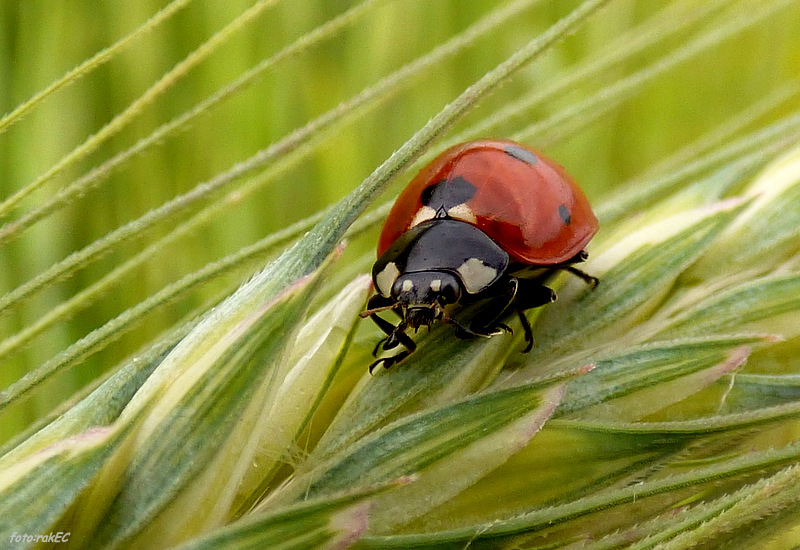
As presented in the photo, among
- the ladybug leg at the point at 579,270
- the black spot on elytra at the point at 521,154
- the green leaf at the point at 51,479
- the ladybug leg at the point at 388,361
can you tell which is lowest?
the ladybug leg at the point at 579,270

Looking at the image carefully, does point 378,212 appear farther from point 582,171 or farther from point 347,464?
point 582,171

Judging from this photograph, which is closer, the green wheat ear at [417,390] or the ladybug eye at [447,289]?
the green wheat ear at [417,390]

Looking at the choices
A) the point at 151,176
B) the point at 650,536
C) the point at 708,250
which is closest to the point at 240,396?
the point at 650,536

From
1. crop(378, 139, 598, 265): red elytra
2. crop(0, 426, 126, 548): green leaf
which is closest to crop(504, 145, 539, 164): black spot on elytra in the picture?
crop(378, 139, 598, 265): red elytra

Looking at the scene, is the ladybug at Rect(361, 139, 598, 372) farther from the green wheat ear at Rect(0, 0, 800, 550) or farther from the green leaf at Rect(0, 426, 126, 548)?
the green leaf at Rect(0, 426, 126, 548)

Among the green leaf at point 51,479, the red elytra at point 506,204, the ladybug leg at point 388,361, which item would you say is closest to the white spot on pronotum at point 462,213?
the red elytra at point 506,204

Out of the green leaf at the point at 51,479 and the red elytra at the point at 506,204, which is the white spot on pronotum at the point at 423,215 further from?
the green leaf at the point at 51,479
